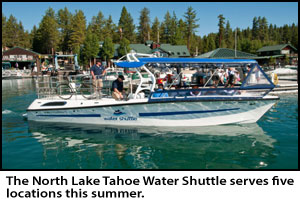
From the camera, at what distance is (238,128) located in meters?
9.99

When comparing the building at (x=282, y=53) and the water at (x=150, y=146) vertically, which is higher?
the building at (x=282, y=53)

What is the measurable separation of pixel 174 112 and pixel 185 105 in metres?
0.53

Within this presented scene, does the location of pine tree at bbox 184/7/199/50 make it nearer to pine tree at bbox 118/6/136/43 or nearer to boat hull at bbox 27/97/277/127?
pine tree at bbox 118/6/136/43

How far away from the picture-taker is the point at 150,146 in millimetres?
8266

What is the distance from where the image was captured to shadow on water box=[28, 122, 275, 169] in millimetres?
6879

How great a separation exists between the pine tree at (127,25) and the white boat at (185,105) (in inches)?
3193

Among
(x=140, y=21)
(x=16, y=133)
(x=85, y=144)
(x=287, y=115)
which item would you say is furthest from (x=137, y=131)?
(x=140, y=21)

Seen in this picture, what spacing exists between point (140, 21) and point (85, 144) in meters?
94.3

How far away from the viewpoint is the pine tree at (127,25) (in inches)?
3489

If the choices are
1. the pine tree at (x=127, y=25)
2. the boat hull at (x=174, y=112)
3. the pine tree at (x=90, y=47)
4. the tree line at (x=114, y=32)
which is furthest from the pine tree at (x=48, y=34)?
the boat hull at (x=174, y=112)

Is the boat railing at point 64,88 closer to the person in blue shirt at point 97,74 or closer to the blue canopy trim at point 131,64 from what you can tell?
the person in blue shirt at point 97,74

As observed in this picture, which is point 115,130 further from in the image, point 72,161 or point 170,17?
point 170,17

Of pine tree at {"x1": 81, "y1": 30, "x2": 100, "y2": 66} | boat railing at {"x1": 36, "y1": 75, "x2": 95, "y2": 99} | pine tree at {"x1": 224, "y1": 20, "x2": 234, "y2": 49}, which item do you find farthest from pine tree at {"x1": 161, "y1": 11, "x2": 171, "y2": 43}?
boat railing at {"x1": 36, "y1": 75, "x2": 95, "y2": 99}

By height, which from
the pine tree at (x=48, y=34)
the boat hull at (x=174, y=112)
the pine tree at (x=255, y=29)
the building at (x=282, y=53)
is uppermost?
the pine tree at (x=255, y=29)
